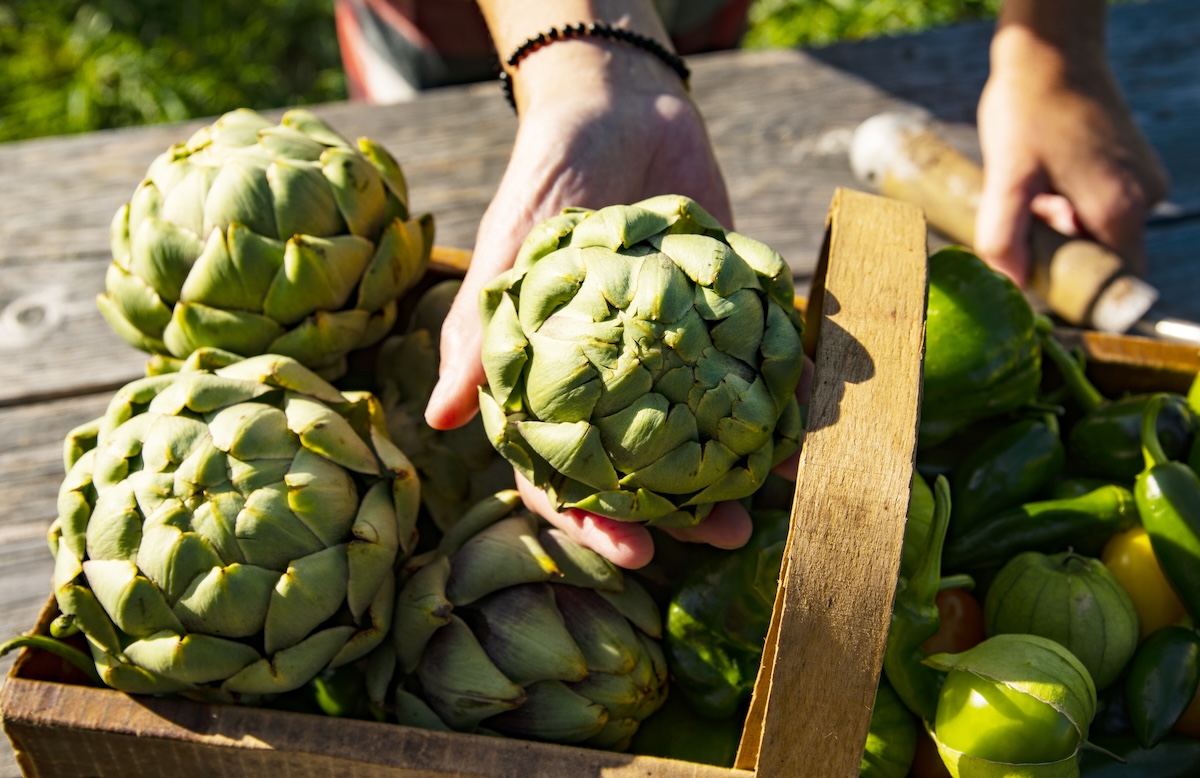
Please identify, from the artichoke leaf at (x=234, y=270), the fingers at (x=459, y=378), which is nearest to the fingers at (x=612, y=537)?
the fingers at (x=459, y=378)

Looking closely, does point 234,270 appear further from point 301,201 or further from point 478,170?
point 478,170

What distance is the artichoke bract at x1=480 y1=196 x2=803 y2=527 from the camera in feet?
2.64

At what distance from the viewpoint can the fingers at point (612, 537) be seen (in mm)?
913

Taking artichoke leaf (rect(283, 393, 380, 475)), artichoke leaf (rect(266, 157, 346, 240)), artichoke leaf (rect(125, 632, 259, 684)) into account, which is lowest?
artichoke leaf (rect(125, 632, 259, 684))

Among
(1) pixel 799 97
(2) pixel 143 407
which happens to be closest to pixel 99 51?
(1) pixel 799 97

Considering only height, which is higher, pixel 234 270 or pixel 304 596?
pixel 234 270

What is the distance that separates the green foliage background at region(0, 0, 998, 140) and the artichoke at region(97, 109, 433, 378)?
169cm

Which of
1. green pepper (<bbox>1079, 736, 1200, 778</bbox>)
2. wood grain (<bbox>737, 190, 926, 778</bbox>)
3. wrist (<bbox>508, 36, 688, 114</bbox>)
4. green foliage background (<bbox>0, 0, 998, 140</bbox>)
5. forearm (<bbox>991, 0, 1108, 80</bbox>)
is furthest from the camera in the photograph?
green foliage background (<bbox>0, 0, 998, 140</bbox>)

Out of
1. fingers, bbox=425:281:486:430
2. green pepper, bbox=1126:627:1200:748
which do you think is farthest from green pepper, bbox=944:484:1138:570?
fingers, bbox=425:281:486:430

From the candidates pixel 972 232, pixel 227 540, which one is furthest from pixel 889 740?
pixel 972 232

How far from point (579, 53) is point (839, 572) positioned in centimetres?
77

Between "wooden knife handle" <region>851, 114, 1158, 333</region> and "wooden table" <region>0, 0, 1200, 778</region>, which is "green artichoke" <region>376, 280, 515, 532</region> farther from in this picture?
"wooden knife handle" <region>851, 114, 1158, 333</region>

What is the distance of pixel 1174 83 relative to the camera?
5.98ft

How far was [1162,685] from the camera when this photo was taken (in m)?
0.91
